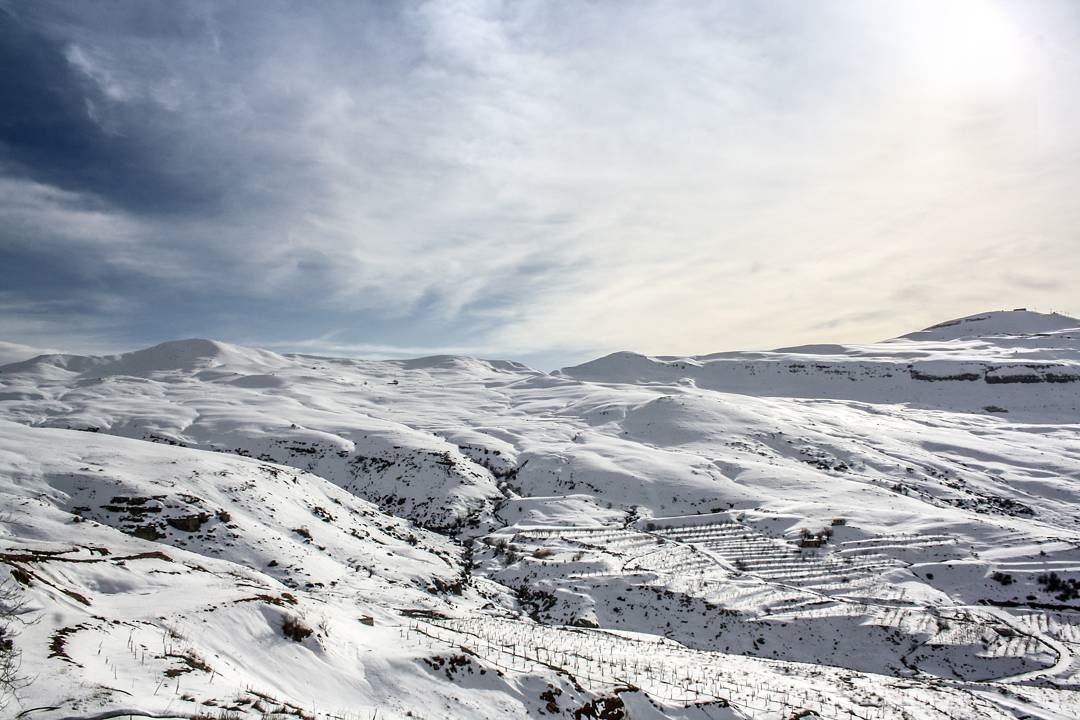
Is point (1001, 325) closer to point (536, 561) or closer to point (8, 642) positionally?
point (536, 561)

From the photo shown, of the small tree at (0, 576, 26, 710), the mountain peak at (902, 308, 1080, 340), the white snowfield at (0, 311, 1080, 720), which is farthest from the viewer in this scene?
the mountain peak at (902, 308, 1080, 340)

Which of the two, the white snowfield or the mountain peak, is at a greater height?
the mountain peak

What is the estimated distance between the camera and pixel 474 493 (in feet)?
135

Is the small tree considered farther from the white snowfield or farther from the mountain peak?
the mountain peak

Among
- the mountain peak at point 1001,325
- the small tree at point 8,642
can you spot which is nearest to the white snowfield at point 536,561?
the small tree at point 8,642

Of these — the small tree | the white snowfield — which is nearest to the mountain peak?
the white snowfield

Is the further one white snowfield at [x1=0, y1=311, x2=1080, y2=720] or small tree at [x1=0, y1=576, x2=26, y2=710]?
white snowfield at [x1=0, y1=311, x2=1080, y2=720]

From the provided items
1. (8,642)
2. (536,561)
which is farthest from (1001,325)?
(8,642)

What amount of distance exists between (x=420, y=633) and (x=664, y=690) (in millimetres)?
6138

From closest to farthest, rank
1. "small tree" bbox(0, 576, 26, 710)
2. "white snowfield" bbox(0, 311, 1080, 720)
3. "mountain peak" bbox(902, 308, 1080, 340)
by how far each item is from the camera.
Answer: "small tree" bbox(0, 576, 26, 710) → "white snowfield" bbox(0, 311, 1080, 720) → "mountain peak" bbox(902, 308, 1080, 340)

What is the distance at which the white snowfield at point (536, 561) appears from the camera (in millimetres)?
10211

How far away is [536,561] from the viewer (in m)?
30.4

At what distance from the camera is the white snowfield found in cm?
1021

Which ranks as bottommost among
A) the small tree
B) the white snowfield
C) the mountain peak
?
the white snowfield
